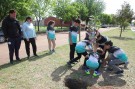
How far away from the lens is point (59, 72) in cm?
774

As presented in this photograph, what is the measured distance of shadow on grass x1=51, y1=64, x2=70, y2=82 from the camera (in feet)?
23.0

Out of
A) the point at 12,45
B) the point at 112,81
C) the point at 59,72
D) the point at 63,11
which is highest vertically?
the point at 63,11

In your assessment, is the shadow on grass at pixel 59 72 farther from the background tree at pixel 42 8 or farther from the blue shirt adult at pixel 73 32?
the background tree at pixel 42 8

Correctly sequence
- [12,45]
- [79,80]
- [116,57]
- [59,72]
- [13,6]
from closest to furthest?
[79,80], [59,72], [116,57], [12,45], [13,6]

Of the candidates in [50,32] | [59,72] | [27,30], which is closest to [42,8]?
[50,32]

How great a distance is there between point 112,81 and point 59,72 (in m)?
1.88

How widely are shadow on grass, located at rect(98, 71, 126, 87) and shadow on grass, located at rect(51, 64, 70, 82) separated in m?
1.34

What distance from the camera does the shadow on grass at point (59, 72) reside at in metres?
7.00

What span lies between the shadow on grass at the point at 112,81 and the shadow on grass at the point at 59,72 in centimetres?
Result: 134

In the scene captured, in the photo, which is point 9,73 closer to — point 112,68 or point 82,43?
→ point 82,43

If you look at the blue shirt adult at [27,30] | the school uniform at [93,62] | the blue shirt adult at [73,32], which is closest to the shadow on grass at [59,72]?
the school uniform at [93,62]

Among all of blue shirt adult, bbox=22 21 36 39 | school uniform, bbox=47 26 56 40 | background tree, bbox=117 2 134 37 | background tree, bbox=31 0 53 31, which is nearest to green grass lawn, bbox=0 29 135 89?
blue shirt adult, bbox=22 21 36 39

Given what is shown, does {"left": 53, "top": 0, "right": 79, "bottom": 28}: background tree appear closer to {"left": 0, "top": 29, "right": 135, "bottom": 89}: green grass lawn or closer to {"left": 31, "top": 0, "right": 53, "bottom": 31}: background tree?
{"left": 31, "top": 0, "right": 53, "bottom": 31}: background tree

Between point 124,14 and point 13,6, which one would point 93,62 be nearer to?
point 13,6
